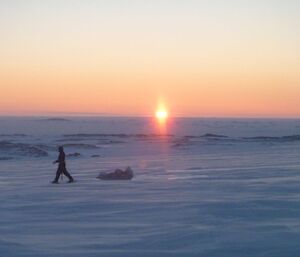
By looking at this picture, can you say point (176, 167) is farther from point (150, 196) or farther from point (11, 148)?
point (11, 148)

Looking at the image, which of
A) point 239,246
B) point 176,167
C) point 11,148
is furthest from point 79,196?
point 11,148

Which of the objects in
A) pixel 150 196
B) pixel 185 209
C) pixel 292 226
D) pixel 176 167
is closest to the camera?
pixel 292 226

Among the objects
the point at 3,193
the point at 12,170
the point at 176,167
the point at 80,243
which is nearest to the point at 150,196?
the point at 3,193

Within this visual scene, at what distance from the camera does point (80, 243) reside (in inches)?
350

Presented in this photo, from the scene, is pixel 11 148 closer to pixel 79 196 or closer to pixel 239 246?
pixel 79 196

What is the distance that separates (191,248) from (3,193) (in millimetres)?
8513

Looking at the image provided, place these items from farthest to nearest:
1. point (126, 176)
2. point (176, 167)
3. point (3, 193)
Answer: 1. point (176, 167)
2. point (126, 176)
3. point (3, 193)

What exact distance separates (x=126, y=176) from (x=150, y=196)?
4874mm

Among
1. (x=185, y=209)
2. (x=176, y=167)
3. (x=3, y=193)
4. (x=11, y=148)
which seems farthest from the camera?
(x=11, y=148)

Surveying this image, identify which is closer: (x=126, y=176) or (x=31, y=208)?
(x=31, y=208)

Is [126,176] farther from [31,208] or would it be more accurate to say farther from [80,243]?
[80,243]

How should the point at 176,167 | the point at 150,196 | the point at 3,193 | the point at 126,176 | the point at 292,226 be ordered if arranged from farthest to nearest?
the point at 176,167 → the point at 126,176 → the point at 3,193 → the point at 150,196 → the point at 292,226

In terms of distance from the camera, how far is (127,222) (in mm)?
10531

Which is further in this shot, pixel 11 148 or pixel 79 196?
pixel 11 148
